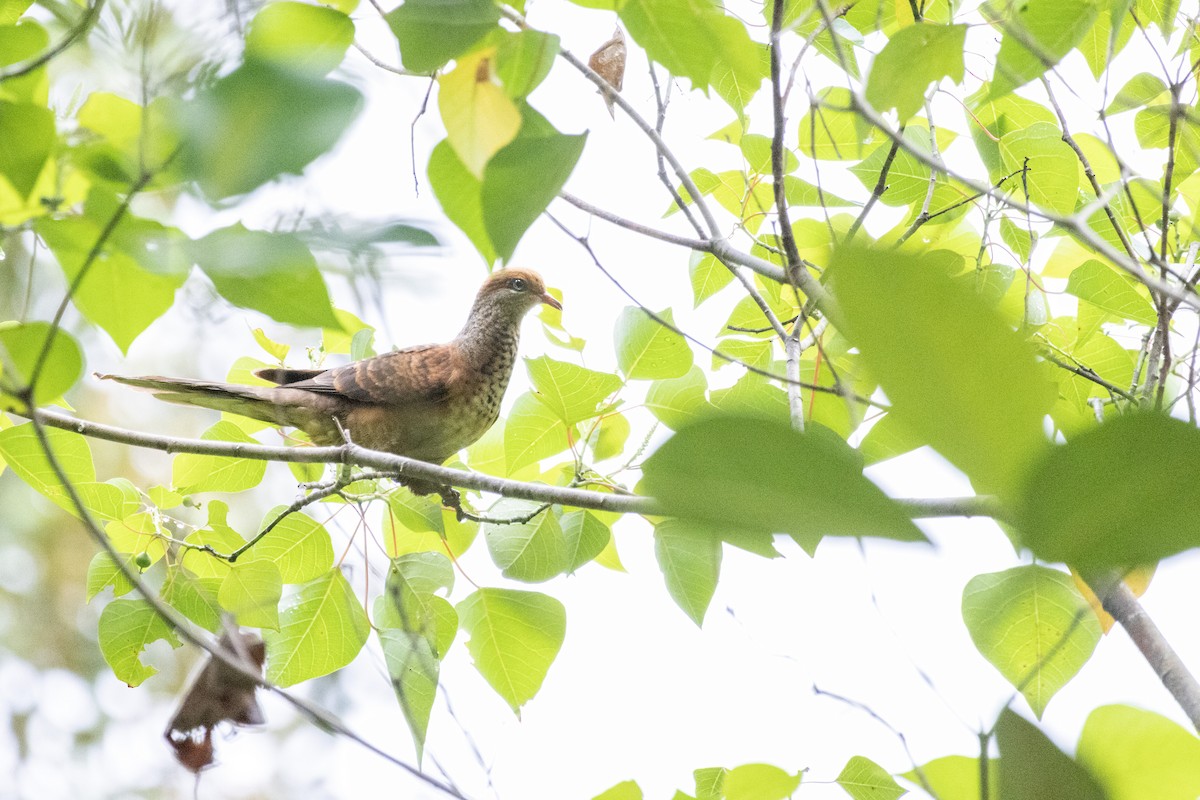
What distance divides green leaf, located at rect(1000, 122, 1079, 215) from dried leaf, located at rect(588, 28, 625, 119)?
775 mm

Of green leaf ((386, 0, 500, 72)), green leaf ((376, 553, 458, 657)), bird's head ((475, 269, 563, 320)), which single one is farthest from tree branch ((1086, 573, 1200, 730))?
bird's head ((475, 269, 563, 320))

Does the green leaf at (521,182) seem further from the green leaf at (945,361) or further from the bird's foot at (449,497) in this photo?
the bird's foot at (449,497)

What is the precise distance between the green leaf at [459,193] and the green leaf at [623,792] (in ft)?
1.76

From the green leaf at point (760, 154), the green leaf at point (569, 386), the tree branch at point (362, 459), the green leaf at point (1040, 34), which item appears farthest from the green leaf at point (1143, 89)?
the tree branch at point (362, 459)

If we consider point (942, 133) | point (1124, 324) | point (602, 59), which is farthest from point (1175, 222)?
point (602, 59)

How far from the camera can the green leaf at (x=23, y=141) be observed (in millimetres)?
614

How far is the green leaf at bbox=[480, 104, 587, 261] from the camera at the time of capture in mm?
678

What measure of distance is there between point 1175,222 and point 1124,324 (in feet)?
0.89

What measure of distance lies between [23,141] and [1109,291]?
1.80 m

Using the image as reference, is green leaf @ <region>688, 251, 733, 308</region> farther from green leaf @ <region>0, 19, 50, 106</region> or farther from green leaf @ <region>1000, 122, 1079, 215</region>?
green leaf @ <region>0, 19, 50, 106</region>

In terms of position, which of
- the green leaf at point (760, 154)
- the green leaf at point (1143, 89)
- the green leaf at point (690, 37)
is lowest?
the green leaf at point (690, 37)

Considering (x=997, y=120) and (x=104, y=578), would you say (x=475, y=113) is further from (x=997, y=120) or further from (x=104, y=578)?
(x=997, y=120)

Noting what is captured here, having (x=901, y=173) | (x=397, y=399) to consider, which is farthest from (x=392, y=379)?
(x=901, y=173)

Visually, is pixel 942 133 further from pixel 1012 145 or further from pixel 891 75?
pixel 891 75
